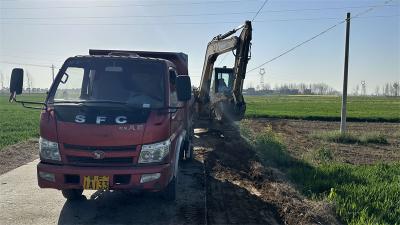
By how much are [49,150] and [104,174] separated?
887mm

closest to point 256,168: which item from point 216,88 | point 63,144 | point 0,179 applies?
point 63,144

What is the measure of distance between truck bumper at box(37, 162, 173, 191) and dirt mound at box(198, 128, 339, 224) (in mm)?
1079

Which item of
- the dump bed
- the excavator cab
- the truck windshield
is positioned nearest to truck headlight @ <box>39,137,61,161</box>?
the truck windshield

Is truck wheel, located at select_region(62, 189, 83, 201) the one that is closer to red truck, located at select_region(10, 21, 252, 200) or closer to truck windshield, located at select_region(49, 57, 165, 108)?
red truck, located at select_region(10, 21, 252, 200)

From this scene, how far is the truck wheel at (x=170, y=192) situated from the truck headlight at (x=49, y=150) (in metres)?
1.73

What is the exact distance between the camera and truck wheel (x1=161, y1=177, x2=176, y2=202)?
5.74 m

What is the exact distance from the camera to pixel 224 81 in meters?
15.1

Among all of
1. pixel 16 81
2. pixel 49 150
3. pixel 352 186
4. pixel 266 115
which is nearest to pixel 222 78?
pixel 352 186

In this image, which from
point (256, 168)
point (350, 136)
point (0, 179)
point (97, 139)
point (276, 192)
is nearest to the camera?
point (97, 139)

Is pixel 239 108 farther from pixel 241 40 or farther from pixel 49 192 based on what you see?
pixel 49 192

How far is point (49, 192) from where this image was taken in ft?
21.1

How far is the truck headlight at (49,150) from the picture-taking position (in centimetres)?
495

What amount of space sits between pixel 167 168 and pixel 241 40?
6.67 m

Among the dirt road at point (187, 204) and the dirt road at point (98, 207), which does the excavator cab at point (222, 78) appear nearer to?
the dirt road at point (187, 204)
